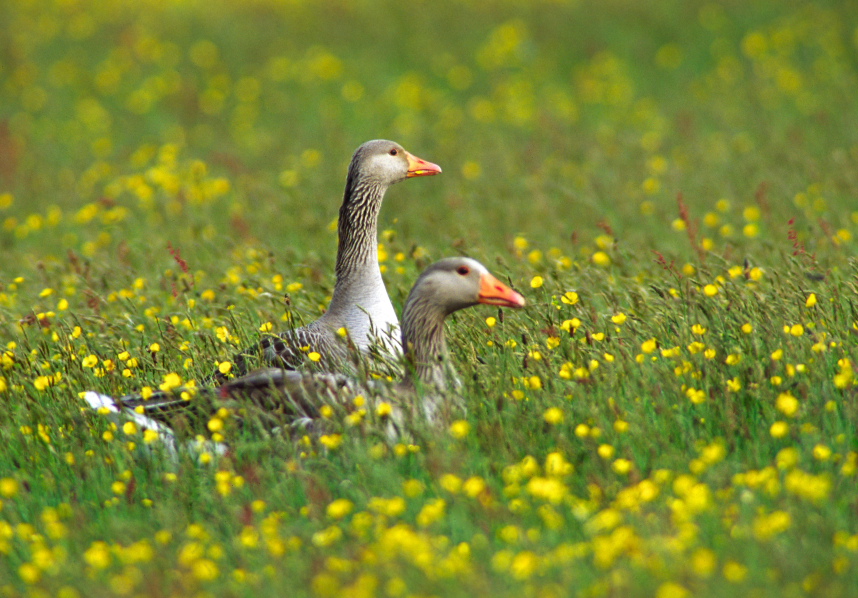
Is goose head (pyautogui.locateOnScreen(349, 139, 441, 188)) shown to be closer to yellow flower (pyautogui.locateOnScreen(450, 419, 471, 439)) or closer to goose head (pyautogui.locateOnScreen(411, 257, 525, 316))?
goose head (pyautogui.locateOnScreen(411, 257, 525, 316))

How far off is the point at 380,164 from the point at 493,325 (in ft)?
5.23

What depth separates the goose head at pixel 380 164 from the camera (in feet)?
22.2

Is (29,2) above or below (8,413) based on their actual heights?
above

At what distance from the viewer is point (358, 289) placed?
617 centimetres

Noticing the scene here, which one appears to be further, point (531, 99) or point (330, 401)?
point (531, 99)

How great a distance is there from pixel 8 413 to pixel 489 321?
2823 mm

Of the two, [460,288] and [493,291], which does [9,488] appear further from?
[493,291]

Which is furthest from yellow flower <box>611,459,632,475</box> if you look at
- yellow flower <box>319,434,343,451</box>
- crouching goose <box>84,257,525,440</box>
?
yellow flower <box>319,434,343,451</box>

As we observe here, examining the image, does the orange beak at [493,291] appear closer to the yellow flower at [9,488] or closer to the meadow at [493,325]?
the meadow at [493,325]

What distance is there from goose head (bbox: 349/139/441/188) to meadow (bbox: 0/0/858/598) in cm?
74

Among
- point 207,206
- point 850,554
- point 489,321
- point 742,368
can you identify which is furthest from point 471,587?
point 207,206

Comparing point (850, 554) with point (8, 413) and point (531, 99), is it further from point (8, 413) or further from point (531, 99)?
point (531, 99)

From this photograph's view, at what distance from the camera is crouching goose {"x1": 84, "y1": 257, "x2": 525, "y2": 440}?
480cm

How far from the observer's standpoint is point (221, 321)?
270 inches
